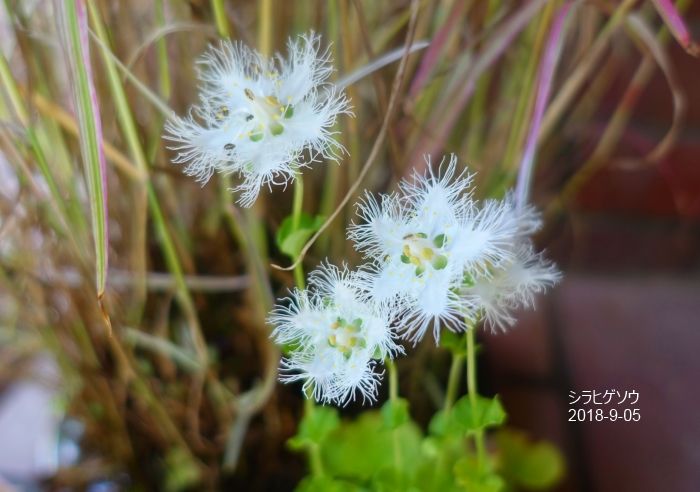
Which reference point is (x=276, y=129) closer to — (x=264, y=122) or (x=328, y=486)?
(x=264, y=122)

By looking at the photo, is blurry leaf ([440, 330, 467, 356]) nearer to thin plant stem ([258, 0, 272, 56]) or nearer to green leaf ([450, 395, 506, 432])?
green leaf ([450, 395, 506, 432])

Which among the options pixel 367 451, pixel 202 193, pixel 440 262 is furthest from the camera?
pixel 202 193

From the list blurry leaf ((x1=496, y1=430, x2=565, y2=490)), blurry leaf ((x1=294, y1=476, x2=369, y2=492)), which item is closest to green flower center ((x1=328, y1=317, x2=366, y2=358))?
blurry leaf ((x1=294, y1=476, x2=369, y2=492))

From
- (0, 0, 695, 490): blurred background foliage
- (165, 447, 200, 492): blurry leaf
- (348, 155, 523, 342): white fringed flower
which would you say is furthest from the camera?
(165, 447, 200, 492): blurry leaf

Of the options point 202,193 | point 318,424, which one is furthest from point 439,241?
point 202,193

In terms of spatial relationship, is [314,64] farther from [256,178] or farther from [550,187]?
[550,187]

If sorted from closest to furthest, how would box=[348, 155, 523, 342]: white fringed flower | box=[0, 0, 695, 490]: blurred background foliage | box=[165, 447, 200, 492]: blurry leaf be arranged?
box=[348, 155, 523, 342]: white fringed flower < box=[0, 0, 695, 490]: blurred background foliage < box=[165, 447, 200, 492]: blurry leaf

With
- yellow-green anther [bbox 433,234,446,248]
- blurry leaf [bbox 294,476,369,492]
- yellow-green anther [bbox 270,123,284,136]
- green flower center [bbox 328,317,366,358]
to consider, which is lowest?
blurry leaf [bbox 294,476,369,492]

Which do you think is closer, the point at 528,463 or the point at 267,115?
the point at 267,115
